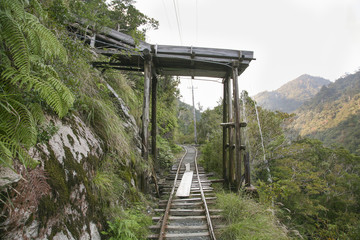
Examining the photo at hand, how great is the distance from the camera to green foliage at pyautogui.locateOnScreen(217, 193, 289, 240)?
3691 millimetres

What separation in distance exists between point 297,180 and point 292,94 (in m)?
192

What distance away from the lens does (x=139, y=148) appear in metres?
6.59

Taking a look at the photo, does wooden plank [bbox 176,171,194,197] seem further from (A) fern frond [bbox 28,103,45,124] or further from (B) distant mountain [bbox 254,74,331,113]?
(B) distant mountain [bbox 254,74,331,113]

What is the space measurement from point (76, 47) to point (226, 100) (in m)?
6.15

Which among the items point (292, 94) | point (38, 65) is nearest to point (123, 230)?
point (38, 65)

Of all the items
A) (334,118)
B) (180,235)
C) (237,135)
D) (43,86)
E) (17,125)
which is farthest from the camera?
(334,118)

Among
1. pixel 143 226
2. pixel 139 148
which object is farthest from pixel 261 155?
pixel 143 226

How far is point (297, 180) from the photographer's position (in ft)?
49.1

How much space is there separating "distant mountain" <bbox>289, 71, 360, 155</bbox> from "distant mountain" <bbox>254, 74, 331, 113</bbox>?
6641cm

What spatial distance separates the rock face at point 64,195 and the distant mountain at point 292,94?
169 m

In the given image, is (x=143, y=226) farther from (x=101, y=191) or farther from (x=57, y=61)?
(x=57, y=61)

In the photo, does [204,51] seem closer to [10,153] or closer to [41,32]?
[41,32]

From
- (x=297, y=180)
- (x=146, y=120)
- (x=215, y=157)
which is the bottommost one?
(x=297, y=180)

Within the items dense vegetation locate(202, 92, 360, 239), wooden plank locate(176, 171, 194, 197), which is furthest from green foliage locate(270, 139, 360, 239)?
wooden plank locate(176, 171, 194, 197)
